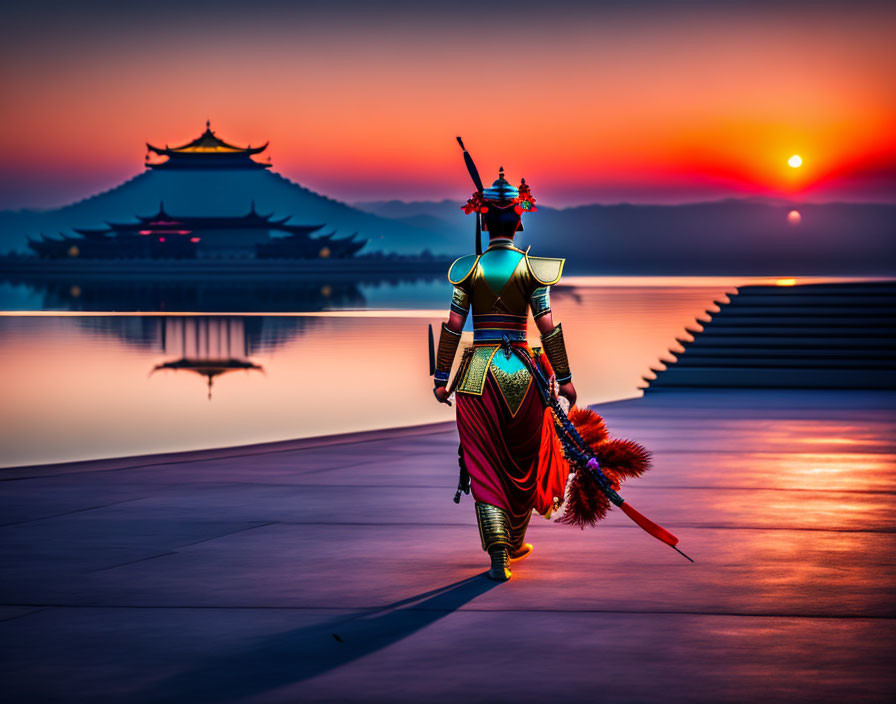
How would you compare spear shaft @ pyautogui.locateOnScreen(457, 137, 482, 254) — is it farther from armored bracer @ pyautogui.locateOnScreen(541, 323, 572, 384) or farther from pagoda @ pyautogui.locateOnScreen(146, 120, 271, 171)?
pagoda @ pyautogui.locateOnScreen(146, 120, 271, 171)

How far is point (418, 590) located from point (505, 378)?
1179 millimetres

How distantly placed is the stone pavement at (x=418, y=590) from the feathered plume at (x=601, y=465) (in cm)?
24

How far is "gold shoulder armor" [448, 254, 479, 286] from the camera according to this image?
22.2 ft

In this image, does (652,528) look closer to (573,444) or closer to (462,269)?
(573,444)

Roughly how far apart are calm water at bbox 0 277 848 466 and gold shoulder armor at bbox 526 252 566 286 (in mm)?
9785

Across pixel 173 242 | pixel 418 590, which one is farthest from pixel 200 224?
pixel 418 590

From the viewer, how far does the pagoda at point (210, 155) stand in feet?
549

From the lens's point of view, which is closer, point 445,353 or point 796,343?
point 445,353

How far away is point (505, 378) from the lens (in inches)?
261

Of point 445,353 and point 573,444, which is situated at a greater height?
point 445,353

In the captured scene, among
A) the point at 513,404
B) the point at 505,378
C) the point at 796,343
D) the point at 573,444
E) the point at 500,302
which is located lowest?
the point at 796,343

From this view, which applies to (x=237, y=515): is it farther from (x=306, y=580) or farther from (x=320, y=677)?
(x=320, y=677)

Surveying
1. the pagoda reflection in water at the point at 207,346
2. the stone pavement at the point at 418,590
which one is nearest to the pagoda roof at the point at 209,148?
the pagoda reflection in water at the point at 207,346

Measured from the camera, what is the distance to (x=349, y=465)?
34.6 ft
